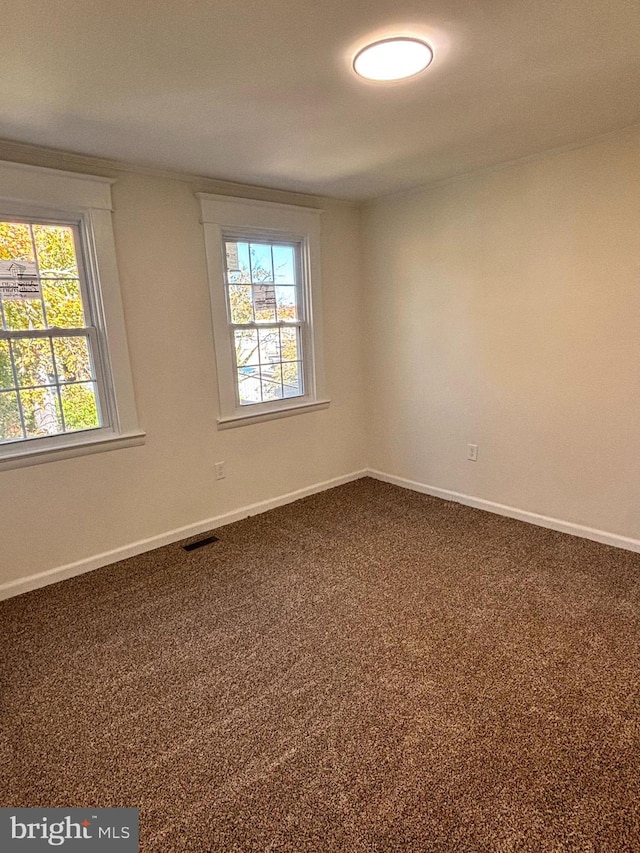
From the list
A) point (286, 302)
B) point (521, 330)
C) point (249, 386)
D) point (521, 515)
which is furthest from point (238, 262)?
point (521, 515)

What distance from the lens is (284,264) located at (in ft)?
12.1

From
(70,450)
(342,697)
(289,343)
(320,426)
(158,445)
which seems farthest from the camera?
(320,426)

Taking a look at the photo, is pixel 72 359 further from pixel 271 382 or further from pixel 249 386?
pixel 271 382

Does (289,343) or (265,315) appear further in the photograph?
(289,343)

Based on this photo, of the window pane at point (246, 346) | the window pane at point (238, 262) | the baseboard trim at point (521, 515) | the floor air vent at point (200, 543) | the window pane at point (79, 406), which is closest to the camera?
the window pane at point (79, 406)

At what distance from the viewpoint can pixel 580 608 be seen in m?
2.35

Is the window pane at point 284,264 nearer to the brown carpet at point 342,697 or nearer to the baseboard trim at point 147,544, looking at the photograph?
the baseboard trim at point 147,544

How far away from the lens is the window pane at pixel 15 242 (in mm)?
2523

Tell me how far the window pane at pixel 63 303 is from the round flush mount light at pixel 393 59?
1.92 meters

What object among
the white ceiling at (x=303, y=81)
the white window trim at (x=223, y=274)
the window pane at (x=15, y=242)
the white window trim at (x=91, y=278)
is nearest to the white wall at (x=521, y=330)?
the white ceiling at (x=303, y=81)

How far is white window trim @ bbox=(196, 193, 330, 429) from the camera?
3193mm

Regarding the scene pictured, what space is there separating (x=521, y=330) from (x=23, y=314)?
9.92 ft

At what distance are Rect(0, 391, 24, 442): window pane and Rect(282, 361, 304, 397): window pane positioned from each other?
6.04 feet

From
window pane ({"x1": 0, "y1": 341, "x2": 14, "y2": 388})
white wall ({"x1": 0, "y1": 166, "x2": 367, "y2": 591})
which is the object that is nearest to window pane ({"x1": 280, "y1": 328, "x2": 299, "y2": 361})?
white wall ({"x1": 0, "y1": 166, "x2": 367, "y2": 591})
